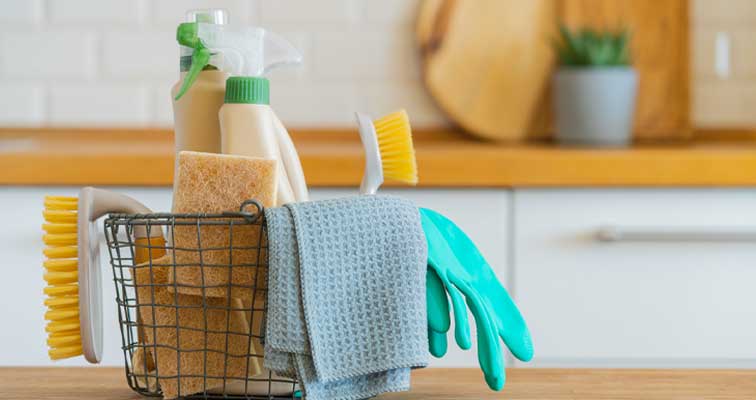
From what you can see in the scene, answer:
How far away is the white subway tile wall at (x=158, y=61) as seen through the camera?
2072 millimetres

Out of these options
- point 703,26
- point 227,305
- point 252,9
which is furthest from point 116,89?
point 227,305

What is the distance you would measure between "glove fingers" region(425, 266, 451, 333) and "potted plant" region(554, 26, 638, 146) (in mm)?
1294

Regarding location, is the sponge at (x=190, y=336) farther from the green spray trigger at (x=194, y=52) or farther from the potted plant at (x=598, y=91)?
the potted plant at (x=598, y=91)

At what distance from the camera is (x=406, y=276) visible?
64cm

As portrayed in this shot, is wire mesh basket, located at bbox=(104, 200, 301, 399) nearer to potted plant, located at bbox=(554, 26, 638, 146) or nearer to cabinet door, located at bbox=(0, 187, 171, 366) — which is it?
cabinet door, located at bbox=(0, 187, 171, 366)

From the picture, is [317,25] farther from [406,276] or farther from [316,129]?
[406,276]

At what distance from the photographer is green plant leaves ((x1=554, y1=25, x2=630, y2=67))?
190 cm

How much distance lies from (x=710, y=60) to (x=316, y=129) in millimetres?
785

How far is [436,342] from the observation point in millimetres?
668

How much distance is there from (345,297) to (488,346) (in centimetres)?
9

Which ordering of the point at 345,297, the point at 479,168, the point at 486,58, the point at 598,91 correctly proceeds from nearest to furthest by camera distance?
the point at 345,297 < the point at 479,168 < the point at 598,91 < the point at 486,58

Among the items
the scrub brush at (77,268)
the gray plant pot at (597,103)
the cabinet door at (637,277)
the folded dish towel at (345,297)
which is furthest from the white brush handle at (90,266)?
the gray plant pot at (597,103)

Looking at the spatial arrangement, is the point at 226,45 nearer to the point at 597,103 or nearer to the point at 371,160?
the point at 371,160

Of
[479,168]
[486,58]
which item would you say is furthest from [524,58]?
[479,168]
